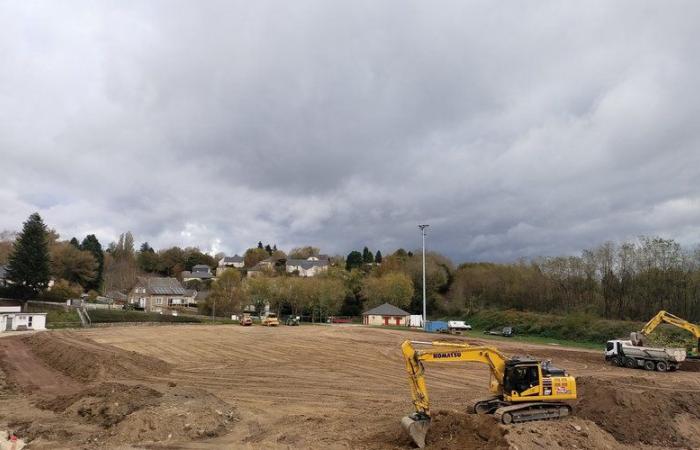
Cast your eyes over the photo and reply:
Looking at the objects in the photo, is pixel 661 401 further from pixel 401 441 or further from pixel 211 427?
pixel 211 427

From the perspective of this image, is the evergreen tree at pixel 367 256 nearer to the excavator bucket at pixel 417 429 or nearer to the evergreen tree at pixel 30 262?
the evergreen tree at pixel 30 262

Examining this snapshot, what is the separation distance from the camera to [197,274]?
476ft

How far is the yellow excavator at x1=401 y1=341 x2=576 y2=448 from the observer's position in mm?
13648

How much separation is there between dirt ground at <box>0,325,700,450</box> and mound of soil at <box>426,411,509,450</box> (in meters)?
0.03

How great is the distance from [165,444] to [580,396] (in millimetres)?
13774

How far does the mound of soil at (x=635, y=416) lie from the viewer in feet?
49.0

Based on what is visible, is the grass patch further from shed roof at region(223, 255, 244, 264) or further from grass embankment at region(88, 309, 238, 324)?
shed roof at region(223, 255, 244, 264)

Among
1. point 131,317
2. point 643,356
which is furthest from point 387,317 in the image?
point 643,356

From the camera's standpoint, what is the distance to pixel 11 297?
73.7m

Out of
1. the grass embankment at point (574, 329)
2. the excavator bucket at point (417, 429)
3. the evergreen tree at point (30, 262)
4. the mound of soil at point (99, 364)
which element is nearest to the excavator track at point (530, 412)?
the excavator bucket at point (417, 429)

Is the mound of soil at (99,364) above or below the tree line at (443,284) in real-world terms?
below

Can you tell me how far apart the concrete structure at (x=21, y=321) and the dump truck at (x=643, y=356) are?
60.8 meters

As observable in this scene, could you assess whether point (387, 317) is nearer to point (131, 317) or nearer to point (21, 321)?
point (131, 317)

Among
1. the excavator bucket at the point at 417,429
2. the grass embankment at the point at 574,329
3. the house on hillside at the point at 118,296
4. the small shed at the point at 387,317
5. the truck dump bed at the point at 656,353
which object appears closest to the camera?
the excavator bucket at the point at 417,429
